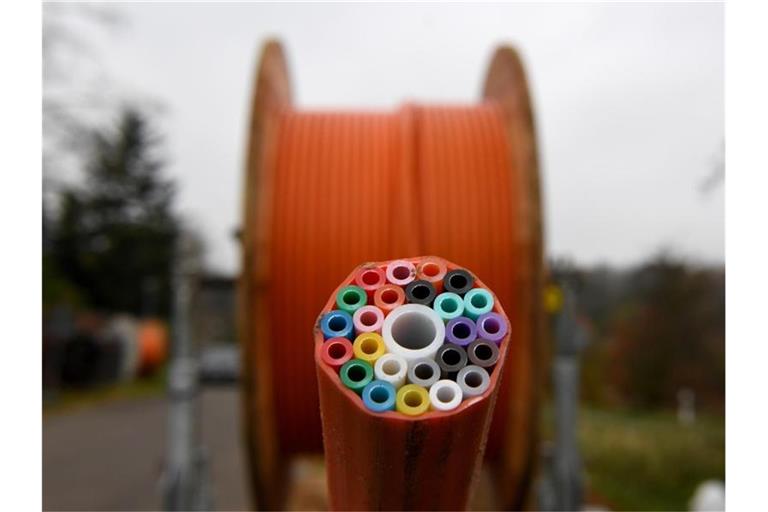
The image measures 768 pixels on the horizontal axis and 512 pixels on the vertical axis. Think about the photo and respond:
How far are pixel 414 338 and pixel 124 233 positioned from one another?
104 feet

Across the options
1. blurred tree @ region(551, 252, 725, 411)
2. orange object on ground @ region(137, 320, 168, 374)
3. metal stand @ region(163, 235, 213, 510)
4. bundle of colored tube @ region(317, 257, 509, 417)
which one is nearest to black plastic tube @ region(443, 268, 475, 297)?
bundle of colored tube @ region(317, 257, 509, 417)

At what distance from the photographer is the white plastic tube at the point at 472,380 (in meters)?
1.68

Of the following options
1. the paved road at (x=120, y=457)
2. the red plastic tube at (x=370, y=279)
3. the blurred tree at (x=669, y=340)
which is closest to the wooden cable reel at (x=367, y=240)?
the paved road at (x=120, y=457)

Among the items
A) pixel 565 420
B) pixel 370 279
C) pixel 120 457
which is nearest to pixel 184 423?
pixel 565 420

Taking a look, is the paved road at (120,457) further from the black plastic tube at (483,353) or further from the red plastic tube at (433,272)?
the black plastic tube at (483,353)

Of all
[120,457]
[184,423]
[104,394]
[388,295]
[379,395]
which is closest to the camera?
[379,395]

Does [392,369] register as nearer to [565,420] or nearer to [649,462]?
[565,420]

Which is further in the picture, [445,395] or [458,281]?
[458,281]

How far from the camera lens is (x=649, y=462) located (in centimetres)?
1236

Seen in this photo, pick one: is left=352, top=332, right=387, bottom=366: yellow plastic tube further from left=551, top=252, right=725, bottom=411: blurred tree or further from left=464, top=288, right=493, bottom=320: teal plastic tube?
left=551, top=252, right=725, bottom=411: blurred tree

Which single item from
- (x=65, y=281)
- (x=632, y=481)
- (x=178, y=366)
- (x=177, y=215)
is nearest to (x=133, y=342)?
(x=65, y=281)

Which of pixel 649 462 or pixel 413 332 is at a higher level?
pixel 413 332

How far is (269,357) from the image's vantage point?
4.99m

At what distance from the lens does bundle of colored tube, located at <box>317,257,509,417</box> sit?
1689mm
